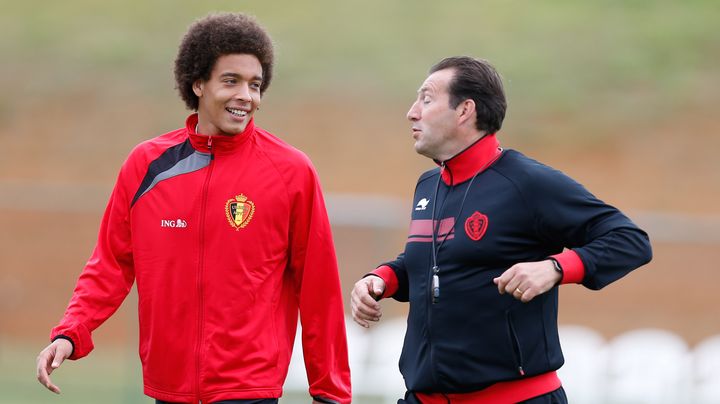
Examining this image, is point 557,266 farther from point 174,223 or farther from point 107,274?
point 107,274

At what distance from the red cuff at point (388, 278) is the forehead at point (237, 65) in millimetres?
936

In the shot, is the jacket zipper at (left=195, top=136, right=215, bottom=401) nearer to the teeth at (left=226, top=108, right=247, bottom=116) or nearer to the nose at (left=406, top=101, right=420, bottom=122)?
the teeth at (left=226, top=108, right=247, bottom=116)

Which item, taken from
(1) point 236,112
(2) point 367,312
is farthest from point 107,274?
(2) point 367,312

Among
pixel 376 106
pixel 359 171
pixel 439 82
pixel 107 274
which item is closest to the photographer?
pixel 439 82

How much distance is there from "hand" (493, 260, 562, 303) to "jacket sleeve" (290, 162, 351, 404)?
2.90 feet

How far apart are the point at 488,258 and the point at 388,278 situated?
0.52 meters

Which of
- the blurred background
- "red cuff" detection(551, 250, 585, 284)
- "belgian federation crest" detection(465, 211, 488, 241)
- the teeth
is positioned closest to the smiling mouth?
the teeth

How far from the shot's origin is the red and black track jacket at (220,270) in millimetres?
4230

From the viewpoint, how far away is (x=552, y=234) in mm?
4020

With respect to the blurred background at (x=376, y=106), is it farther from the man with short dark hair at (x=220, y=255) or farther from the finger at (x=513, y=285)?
the finger at (x=513, y=285)

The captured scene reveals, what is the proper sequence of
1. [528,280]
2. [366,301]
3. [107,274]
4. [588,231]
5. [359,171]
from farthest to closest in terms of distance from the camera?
[359,171] → [107,274] → [366,301] → [588,231] → [528,280]

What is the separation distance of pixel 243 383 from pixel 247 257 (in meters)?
0.48

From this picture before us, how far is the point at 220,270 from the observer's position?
424cm

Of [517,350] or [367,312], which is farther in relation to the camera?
[367,312]
